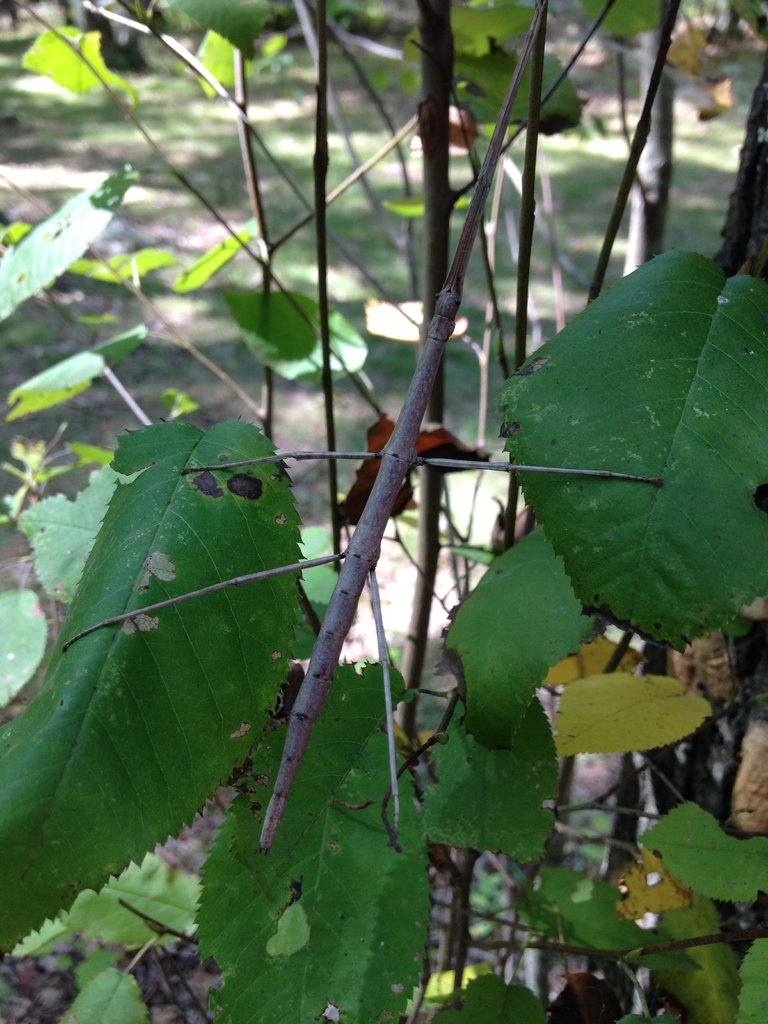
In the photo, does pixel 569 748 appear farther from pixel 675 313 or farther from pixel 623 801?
pixel 623 801

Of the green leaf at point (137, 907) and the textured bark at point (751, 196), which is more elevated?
the textured bark at point (751, 196)

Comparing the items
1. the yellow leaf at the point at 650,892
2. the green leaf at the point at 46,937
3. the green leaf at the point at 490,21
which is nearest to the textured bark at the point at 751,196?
the green leaf at the point at 490,21

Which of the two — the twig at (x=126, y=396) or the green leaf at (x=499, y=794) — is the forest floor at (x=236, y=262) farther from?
the green leaf at (x=499, y=794)

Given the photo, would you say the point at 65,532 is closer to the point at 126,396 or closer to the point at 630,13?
the point at 126,396

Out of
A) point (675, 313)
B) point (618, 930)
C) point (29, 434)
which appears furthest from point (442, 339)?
point (29, 434)

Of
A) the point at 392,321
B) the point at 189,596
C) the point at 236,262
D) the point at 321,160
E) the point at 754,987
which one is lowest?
the point at 754,987

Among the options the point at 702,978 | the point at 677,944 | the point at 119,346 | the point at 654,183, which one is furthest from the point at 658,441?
the point at 654,183
